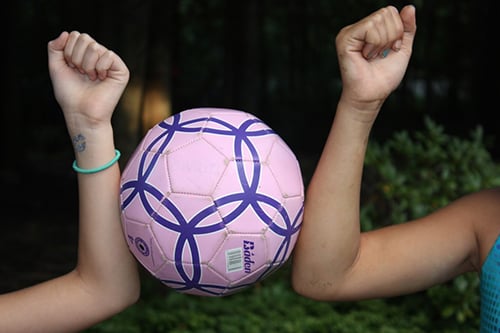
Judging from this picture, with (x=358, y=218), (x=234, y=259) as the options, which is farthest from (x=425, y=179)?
(x=234, y=259)

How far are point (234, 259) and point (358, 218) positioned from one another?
1.33ft

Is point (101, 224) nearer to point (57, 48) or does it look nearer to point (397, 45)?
point (57, 48)

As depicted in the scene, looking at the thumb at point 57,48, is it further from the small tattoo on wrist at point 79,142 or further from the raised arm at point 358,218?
the raised arm at point 358,218

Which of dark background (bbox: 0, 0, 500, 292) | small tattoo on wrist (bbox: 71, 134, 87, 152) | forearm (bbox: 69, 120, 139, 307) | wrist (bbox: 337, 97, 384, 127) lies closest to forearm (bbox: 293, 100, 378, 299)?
wrist (bbox: 337, 97, 384, 127)

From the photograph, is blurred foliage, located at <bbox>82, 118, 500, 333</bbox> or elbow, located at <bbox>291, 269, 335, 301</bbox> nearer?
elbow, located at <bbox>291, 269, 335, 301</bbox>

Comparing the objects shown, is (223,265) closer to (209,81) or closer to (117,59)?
(117,59)

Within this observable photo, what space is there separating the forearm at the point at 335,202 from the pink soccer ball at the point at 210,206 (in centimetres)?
8

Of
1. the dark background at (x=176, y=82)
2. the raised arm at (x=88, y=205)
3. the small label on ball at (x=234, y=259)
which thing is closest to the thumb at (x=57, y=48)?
the raised arm at (x=88, y=205)

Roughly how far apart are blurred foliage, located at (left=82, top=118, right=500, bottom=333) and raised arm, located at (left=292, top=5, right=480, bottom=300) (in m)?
2.69

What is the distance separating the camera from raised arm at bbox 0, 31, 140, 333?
181cm

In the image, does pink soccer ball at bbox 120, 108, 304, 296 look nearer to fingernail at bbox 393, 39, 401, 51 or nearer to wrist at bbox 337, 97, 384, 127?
wrist at bbox 337, 97, 384, 127

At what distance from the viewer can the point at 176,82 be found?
17.8 m

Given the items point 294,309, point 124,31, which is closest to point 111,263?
point 294,309

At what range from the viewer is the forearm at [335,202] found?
5.93 ft
